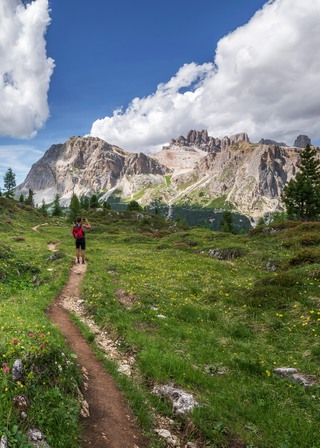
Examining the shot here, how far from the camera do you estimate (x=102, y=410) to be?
877 centimetres

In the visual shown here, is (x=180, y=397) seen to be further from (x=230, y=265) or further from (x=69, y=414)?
(x=230, y=265)

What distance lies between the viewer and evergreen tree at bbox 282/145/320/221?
84.6 m

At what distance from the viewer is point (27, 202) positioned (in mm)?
163125

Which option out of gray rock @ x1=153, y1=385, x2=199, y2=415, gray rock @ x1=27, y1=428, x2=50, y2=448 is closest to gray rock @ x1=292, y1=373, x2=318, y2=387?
gray rock @ x1=153, y1=385, x2=199, y2=415

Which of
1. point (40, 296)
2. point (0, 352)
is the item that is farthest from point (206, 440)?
point (40, 296)

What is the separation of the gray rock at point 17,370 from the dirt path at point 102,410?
7.32 feet

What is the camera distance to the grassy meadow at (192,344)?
25.7ft

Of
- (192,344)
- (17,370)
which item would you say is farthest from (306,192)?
(17,370)

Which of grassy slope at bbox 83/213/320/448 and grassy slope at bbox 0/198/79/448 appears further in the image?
grassy slope at bbox 83/213/320/448

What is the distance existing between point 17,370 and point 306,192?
91.5m

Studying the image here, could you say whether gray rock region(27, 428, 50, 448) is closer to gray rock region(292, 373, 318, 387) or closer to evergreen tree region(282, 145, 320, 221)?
gray rock region(292, 373, 318, 387)

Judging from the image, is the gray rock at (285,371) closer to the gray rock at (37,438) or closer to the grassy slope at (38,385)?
the grassy slope at (38,385)

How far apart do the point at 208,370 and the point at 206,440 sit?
10.6ft

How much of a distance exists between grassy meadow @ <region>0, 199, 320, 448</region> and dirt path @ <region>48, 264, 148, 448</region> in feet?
1.22
